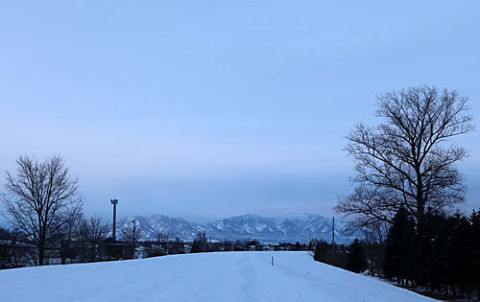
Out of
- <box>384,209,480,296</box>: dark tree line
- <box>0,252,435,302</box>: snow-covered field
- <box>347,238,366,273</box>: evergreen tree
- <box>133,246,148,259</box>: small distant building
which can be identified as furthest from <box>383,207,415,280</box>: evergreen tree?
<box>133,246,148,259</box>: small distant building

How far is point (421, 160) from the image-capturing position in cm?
3778

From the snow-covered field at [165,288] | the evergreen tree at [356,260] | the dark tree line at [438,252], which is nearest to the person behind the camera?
the snow-covered field at [165,288]

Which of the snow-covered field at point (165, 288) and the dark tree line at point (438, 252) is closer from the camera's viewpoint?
the snow-covered field at point (165, 288)

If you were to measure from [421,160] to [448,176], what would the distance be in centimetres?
215

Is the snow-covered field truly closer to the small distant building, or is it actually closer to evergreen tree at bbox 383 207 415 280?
evergreen tree at bbox 383 207 415 280

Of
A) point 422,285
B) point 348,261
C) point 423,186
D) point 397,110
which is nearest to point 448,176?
point 423,186

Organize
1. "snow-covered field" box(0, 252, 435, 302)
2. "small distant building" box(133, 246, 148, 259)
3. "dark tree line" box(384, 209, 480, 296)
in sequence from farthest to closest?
"small distant building" box(133, 246, 148, 259) → "dark tree line" box(384, 209, 480, 296) → "snow-covered field" box(0, 252, 435, 302)

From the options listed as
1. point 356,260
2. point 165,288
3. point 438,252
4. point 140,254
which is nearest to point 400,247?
point 438,252

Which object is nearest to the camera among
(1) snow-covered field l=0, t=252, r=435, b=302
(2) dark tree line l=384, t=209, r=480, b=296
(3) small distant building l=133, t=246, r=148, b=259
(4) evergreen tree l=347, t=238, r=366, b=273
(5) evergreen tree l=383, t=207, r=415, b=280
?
(1) snow-covered field l=0, t=252, r=435, b=302

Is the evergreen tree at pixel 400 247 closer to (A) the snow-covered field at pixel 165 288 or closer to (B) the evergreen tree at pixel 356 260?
(B) the evergreen tree at pixel 356 260

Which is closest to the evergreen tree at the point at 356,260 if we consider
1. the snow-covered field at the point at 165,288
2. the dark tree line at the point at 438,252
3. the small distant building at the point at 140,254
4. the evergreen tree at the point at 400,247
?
the evergreen tree at the point at 400,247

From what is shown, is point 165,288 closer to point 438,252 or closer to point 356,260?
point 438,252

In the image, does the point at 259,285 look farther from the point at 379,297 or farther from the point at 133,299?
the point at 133,299

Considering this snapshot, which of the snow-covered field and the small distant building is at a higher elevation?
the snow-covered field
